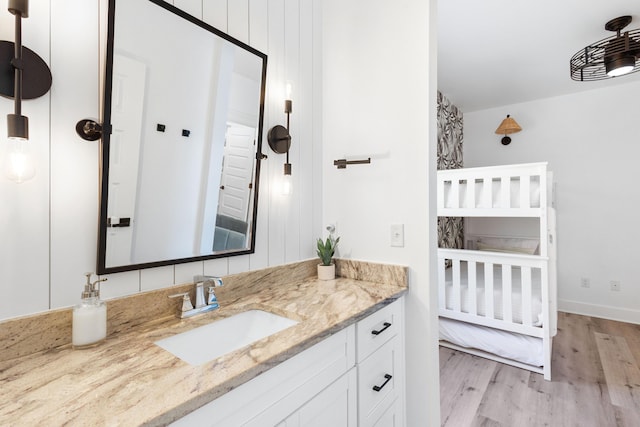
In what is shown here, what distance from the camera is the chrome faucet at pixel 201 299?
110 centimetres

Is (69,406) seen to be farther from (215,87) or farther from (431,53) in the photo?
(431,53)

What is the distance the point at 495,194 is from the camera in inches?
104

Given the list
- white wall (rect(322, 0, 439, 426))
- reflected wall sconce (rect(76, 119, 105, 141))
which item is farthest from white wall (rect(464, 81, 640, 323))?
reflected wall sconce (rect(76, 119, 105, 141))

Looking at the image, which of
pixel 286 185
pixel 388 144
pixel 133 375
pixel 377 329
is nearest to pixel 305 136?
pixel 286 185

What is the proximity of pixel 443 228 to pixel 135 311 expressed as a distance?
343 cm

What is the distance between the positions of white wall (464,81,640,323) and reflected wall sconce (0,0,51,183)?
472cm

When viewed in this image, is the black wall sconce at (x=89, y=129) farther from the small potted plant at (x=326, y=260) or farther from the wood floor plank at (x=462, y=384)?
the wood floor plank at (x=462, y=384)

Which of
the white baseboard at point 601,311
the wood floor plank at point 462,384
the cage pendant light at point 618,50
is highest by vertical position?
the cage pendant light at point 618,50

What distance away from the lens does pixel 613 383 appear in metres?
2.24

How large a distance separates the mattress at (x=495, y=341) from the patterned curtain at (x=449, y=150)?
1046 millimetres

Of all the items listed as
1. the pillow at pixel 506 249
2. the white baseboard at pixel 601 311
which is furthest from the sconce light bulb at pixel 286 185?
the white baseboard at pixel 601 311

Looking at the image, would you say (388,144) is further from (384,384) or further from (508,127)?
(508,127)

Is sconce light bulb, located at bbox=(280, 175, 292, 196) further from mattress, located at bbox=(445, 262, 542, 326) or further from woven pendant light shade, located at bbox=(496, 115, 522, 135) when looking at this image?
woven pendant light shade, located at bbox=(496, 115, 522, 135)

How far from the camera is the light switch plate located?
1.55 metres
